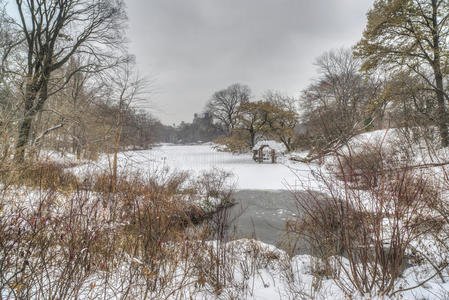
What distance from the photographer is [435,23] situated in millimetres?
10164

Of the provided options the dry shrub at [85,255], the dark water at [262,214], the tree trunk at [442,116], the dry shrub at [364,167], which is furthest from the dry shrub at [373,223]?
the tree trunk at [442,116]

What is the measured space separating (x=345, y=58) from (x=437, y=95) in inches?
585

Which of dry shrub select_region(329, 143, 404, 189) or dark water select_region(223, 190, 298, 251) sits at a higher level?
dry shrub select_region(329, 143, 404, 189)

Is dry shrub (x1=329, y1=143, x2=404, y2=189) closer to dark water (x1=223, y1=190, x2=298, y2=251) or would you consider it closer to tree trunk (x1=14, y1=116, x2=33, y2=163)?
dark water (x1=223, y1=190, x2=298, y2=251)

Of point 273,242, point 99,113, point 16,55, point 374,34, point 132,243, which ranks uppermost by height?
point 374,34

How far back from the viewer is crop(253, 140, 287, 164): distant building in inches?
712

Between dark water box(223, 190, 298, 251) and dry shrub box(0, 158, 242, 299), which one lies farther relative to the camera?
dark water box(223, 190, 298, 251)

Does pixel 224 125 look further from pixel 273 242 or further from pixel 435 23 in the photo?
pixel 273 242

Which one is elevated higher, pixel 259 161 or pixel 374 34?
pixel 374 34

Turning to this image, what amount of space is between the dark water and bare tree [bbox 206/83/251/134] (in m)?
21.3

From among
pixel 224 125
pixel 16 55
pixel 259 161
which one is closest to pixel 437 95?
pixel 259 161

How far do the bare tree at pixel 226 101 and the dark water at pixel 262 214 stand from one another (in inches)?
838

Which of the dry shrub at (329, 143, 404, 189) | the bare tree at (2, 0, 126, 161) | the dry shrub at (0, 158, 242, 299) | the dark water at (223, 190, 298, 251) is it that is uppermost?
the bare tree at (2, 0, 126, 161)

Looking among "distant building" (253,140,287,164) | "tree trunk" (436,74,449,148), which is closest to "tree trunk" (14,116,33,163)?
"tree trunk" (436,74,449,148)
